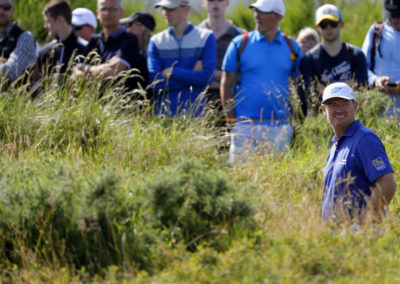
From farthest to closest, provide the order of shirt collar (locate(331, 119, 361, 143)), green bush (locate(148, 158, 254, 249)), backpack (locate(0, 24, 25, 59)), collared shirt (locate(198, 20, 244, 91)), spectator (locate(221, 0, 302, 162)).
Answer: collared shirt (locate(198, 20, 244, 91))
backpack (locate(0, 24, 25, 59))
spectator (locate(221, 0, 302, 162))
shirt collar (locate(331, 119, 361, 143))
green bush (locate(148, 158, 254, 249))

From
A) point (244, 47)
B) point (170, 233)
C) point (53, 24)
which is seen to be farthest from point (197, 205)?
point (53, 24)

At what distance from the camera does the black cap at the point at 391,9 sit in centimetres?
942

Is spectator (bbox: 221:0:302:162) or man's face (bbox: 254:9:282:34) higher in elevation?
man's face (bbox: 254:9:282:34)

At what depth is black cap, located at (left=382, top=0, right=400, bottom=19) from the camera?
942 centimetres

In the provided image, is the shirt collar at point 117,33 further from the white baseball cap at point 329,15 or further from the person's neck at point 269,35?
the white baseball cap at point 329,15

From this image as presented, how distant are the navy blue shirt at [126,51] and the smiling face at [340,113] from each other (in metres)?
3.38

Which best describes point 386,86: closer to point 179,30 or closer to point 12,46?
point 179,30

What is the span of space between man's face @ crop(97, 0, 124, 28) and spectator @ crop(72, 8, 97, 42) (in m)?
1.34

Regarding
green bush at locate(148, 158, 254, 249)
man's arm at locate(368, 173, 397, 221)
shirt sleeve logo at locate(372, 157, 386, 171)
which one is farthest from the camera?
shirt sleeve logo at locate(372, 157, 386, 171)

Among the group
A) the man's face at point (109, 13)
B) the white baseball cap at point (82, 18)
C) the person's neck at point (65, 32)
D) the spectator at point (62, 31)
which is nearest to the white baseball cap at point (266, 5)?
the man's face at point (109, 13)

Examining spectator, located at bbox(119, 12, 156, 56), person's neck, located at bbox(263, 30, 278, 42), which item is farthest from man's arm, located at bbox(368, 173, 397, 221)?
spectator, located at bbox(119, 12, 156, 56)

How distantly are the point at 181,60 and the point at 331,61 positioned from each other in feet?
5.61

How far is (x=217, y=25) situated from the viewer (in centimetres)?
1012

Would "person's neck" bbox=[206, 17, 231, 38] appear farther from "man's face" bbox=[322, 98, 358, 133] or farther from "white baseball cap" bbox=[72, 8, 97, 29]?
"man's face" bbox=[322, 98, 358, 133]
